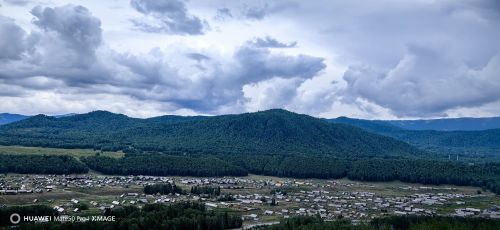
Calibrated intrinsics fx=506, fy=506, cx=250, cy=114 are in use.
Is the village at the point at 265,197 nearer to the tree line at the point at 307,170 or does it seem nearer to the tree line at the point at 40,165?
the tree line at the point at 40,165

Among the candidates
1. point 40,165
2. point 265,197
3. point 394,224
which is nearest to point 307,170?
point 265,197

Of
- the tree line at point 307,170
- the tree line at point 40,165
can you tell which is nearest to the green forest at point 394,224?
the tree line at point 307,170

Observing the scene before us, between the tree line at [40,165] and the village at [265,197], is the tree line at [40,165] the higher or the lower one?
the higher one

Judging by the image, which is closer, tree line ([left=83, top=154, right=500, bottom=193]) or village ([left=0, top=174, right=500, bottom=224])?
village ([left=0, top=174, right=500, bottom=224])

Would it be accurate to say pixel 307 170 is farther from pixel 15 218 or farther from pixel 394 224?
pixel 15 218

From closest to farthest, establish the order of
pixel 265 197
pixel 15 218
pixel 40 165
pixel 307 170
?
pixel 15 218, pixel 265 197, pixel 40 165, pixel 307 170

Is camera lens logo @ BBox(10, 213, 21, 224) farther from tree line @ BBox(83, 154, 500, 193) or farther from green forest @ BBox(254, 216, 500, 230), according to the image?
tree line @ BBox(83, 154, 500, 193)

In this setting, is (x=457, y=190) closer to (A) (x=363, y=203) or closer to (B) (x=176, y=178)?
(A) (x=363, y=203)

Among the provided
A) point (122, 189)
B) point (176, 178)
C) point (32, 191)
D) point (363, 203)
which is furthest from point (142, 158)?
point (363, 203)

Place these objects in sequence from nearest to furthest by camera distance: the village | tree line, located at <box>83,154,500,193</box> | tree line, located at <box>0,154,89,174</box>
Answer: the village < tree line, located at <box>0,154,89,174</box> < tree line, located at <box>83,154,500,193</box>

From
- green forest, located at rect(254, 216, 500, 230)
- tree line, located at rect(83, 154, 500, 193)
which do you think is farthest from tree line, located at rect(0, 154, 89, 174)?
green forest, located at rect(254, 216, 500, 230)
